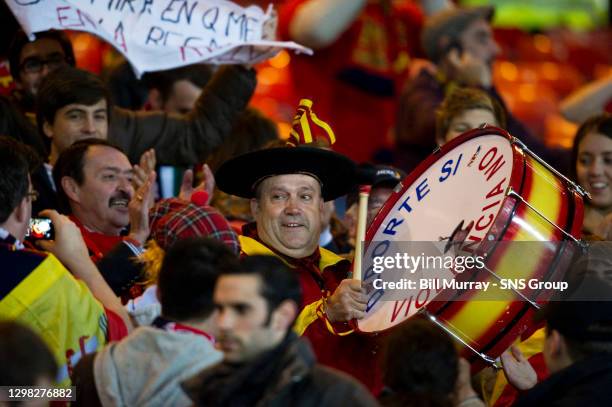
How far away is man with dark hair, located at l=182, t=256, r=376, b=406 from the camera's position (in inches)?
168

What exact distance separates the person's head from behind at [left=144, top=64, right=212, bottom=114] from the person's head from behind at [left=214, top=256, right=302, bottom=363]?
369 centimetres

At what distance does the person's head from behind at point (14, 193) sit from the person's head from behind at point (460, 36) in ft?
13.2

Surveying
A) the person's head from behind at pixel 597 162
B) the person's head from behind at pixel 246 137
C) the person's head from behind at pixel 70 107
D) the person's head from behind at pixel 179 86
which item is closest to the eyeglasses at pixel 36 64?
the person's head from behind at pixel 70 107

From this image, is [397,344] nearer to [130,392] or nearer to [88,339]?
[130,392]

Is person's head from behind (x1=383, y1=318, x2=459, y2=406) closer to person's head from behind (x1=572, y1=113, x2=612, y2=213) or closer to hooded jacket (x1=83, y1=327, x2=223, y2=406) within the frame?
hooded jacket (x1=83, y1=327, x2=223, y2=406)

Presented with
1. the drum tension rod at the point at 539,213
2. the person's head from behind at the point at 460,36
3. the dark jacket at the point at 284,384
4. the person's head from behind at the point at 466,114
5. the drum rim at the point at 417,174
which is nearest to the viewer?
the dark jacket at the point at 284,384

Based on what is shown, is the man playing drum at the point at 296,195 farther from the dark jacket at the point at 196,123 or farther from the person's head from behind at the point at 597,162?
the person's head from behind at the point at 597,162

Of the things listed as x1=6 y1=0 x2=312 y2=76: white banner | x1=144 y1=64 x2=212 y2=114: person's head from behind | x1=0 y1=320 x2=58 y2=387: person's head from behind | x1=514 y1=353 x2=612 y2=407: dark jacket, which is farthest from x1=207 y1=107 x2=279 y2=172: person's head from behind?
x1=0 y1=320 x2=58 y2=387: person's head from behind

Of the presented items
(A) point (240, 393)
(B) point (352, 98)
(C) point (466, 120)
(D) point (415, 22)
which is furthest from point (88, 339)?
(D) point (415, 22)

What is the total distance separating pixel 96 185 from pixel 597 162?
233 cm

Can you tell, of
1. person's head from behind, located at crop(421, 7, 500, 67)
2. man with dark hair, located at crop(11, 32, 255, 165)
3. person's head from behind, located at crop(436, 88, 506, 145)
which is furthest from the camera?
person's head from behind, located at crop(421, 7, 500, 67)

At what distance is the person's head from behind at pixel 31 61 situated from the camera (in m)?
7.40

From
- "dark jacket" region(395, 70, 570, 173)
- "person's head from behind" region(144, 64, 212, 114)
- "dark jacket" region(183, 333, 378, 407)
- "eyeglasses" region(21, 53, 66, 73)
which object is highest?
"dark jacket" region(183, 333, 378, 407)

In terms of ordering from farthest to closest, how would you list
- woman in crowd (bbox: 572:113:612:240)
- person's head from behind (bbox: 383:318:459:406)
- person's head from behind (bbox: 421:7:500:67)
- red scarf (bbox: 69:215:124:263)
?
person's head from behind (bbox: 421:7:500:67)
woman in crowd (bbox: 572:113:612:240)
red scarf (bbox: 69:215:124:263)
person's head from behind (bbox: 383:318:459:406)
